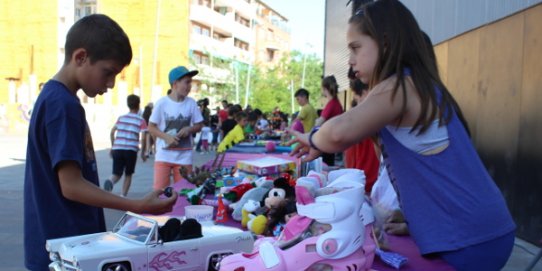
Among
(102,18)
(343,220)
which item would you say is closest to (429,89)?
(343,220)

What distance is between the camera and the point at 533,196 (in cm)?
506

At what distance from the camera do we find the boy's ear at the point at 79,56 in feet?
5.95

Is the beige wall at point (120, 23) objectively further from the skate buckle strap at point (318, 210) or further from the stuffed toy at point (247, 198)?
the skate buckle strap at point (318, 210)

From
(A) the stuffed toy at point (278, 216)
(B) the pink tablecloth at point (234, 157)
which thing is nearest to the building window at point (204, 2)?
(B) the pink tablecloth at point (234, 157)

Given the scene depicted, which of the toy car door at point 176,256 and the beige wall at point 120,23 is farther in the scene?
the beige wall at point 120,23

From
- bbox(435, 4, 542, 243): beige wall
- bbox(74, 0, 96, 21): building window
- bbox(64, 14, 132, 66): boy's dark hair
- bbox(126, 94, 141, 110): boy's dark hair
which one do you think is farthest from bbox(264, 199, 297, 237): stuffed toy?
bbox(74, 0, 96, 21): building window

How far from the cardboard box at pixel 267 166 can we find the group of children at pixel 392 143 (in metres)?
1.84

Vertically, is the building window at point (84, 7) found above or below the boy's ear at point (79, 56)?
above

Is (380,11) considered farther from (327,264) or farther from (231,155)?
(231,155)

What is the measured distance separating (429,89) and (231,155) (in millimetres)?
4454

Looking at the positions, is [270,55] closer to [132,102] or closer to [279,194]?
[132,102]

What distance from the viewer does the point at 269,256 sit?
62.1 inches

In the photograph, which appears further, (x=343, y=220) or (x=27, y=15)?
(x=27, y=15)

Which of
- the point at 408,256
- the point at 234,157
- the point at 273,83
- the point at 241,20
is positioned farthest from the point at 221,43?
the point at 408,256
